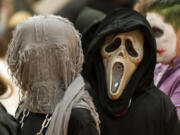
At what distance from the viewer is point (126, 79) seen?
269 cm

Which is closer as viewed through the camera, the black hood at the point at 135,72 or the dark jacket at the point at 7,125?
Result: the dark jacket at the point at 7,125

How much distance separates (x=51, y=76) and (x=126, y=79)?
449mm

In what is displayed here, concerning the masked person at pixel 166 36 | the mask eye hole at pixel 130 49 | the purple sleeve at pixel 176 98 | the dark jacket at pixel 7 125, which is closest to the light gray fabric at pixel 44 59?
the dark jacket at pixel 7 125

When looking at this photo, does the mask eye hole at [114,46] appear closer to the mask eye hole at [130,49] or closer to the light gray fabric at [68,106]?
the mask eye hole at [130,49]

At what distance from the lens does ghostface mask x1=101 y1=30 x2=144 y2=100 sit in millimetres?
2668

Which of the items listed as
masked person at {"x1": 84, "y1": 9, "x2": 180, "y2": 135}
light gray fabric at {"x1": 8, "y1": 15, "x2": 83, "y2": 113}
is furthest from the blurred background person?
masked person at {"x1": 84, "y1": 9, "x2": 180, "y2": 135}

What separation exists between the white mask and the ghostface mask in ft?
1.57

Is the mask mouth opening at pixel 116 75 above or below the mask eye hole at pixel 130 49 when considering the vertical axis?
below

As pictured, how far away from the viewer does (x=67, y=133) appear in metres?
2.30

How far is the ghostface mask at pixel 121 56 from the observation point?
8.75 ft

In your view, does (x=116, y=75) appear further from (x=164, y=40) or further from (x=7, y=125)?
(x=7, y=125)

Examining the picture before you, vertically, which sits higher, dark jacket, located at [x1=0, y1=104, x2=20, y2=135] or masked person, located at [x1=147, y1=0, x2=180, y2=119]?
dark jacket, located at [x1=0, y1=104, x2=20, y2=135]

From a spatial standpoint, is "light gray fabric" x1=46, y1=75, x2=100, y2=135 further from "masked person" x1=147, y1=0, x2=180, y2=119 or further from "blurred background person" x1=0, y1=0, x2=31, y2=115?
"masked person" x1=147, y1=0, x2=180, y2=119

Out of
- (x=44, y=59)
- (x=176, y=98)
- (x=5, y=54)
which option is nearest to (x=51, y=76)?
(x=44, y=59)
